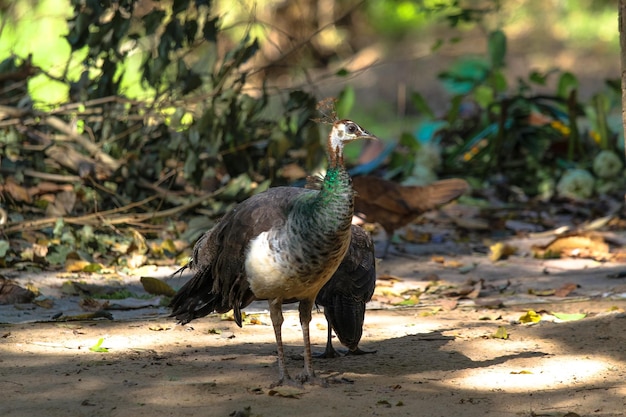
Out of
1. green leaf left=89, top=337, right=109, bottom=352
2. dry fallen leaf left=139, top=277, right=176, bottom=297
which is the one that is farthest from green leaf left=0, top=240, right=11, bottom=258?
green leaf left=89, top=337, right=109, bottom=352

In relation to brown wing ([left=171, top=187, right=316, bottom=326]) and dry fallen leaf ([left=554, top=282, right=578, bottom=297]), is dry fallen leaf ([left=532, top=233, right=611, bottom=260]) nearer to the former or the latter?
dry fallen leaf ([left=554, top=282, right=578, bottom=297])

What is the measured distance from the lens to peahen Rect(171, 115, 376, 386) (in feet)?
12.2

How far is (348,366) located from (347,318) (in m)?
0.23

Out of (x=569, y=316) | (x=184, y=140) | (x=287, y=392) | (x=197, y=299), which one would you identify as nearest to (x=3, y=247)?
(x=184, y=140)

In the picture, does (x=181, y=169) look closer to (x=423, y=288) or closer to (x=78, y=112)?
(x=78, y=112)

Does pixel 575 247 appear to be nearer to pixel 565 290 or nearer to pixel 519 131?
pixel 565 290

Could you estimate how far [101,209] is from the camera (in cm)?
727

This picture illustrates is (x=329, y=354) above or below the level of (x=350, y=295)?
below

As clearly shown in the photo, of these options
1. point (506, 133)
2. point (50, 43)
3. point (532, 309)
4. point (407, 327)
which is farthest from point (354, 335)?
point (50, 43)

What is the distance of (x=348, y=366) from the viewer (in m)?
4.39

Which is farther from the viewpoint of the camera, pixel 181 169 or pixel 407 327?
pixel 181 169

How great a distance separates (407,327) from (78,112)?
11.4ft

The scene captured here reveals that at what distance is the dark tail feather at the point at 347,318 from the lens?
14.3 feet

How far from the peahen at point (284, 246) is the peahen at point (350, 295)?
0.97 ft
